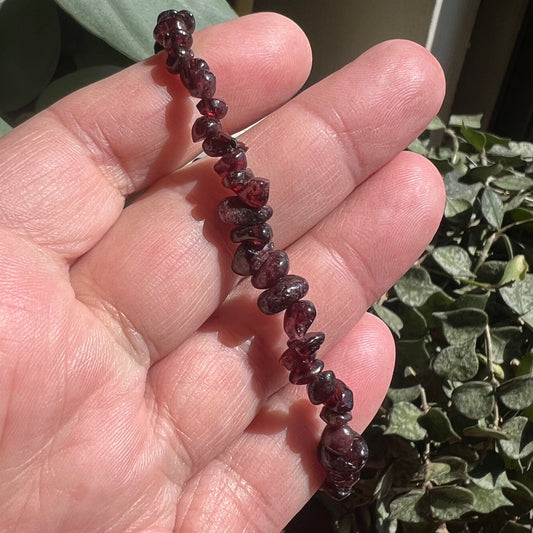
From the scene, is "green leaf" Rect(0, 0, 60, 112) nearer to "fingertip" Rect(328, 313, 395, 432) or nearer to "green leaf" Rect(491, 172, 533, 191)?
"fingertip" Rect(328, 313, 395, 432)

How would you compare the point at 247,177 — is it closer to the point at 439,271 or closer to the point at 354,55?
the point at 439,271

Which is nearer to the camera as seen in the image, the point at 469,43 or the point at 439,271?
the point at 439,271

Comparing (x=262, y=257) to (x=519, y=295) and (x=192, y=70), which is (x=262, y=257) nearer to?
(x=192, y=70)

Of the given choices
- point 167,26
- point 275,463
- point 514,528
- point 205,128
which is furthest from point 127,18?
point 514,528

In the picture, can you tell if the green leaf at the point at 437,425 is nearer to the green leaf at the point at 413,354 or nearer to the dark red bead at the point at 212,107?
the green leaf at the point at 413,354

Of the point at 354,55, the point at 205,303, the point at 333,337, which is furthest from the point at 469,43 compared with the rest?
the point at 205,303

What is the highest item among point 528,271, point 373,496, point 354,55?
point 354,55
